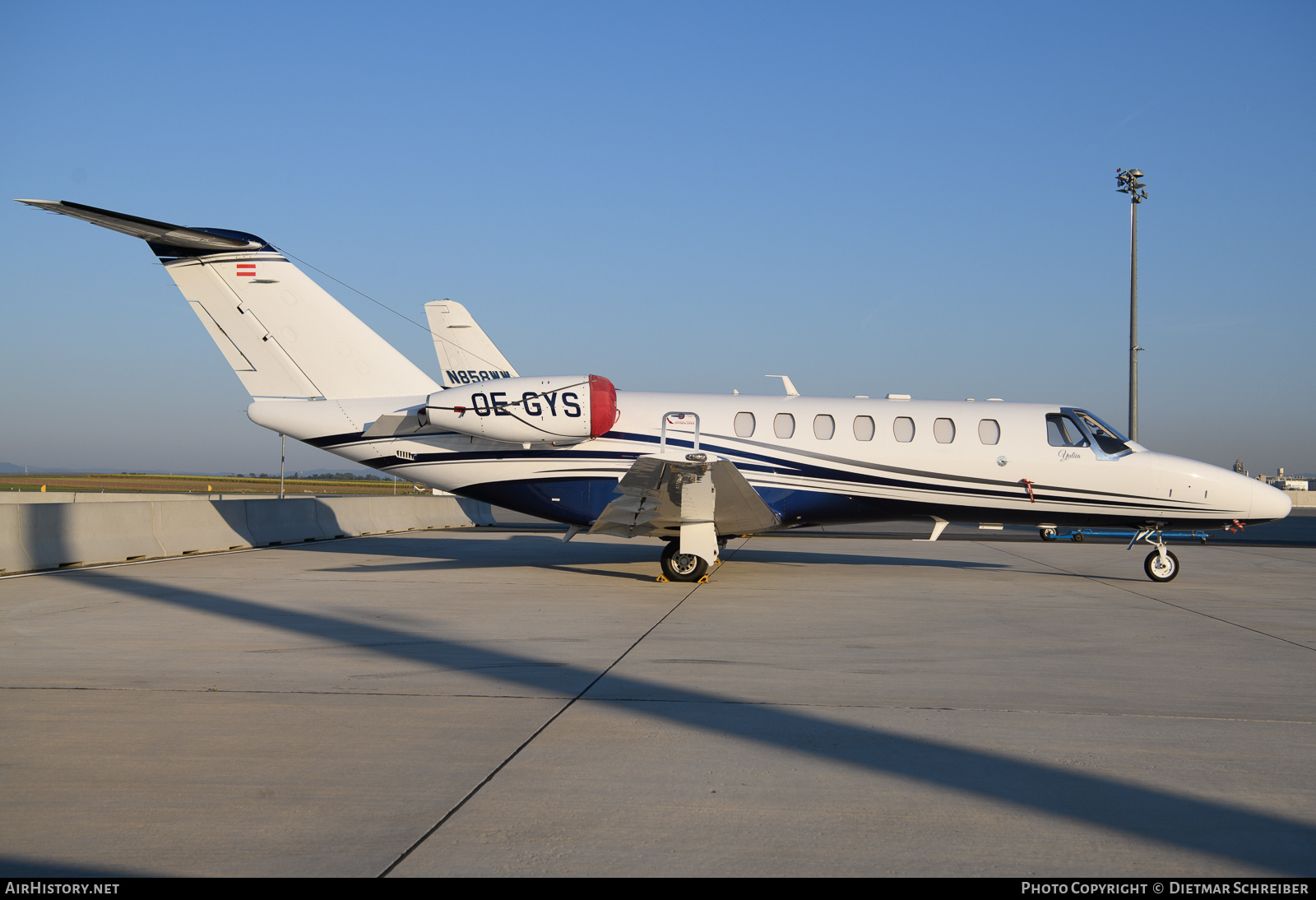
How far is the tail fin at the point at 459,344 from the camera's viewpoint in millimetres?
21891

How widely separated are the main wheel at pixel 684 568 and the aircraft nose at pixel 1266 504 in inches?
349

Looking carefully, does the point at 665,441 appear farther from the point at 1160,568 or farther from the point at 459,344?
the point at 459,344

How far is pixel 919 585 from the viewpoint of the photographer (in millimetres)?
12461

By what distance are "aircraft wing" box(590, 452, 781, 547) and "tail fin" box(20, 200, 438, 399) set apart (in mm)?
4212

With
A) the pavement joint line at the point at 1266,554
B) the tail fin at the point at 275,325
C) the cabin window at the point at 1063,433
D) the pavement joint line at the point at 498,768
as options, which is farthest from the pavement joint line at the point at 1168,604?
the tail fin at the point at 275,325

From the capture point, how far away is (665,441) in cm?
1326

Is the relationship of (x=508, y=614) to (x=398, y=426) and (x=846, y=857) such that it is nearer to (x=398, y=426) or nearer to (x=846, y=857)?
(x=398, y=426)

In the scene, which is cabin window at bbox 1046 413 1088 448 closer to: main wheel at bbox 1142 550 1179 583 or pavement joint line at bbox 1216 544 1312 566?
main wheel at bbox 1142 550 1179 583

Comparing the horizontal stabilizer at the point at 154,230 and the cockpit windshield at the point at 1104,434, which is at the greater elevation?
the horizontal stabilizer at the point at 154,230

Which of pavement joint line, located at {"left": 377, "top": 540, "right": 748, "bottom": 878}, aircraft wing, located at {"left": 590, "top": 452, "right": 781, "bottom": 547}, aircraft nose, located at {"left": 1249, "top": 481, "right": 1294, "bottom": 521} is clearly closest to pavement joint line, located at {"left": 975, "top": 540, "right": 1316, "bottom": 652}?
aircraft nose, located at {"left": 1249, "top": 481, "right": 1294, "bottom": 521}

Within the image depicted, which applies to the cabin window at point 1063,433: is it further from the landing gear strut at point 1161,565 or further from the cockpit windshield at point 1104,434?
the landing gear strut at point 1161,565

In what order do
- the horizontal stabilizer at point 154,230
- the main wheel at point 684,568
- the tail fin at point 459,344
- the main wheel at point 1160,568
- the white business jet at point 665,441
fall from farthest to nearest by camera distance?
1. the tail fin at point 459,344
2. the main wheel at point 1160,568
3. the white business jet at point 665,441
4. the main wheel at point 684,568
5. the horizontal stabilizer at point 154,230

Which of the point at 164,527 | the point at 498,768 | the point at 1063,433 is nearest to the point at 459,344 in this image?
the point at 164,527

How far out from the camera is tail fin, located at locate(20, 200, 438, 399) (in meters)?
13.1
